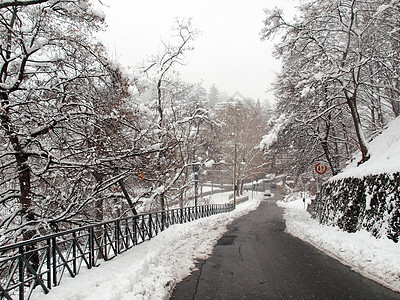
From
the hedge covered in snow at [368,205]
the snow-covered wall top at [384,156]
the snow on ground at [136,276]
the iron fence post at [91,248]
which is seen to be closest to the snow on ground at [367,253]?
the hedge covered in snow at [368,205]

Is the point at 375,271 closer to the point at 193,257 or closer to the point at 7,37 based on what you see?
the point at 193,257

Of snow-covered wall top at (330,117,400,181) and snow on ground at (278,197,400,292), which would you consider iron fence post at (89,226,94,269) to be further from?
snow-covered wall top at (330,117,400,181)

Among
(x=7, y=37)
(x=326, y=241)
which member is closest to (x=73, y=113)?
(x=7, y=37)

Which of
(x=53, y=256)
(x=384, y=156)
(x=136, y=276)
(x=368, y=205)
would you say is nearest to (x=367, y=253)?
(x=368, y=205)

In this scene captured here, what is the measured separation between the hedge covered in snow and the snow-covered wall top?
0.76ft

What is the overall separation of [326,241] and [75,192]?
882 centimetres

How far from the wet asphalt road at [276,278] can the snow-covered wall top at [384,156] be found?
366 centimetres

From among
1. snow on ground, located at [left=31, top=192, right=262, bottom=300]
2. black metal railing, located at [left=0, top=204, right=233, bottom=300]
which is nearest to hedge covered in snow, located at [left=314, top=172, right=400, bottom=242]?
snow on ground, located at [left=31, top=192, right=262, bottom=300]

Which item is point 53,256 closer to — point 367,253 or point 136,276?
point 136,276

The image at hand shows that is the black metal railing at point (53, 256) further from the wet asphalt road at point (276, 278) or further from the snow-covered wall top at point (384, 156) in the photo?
the snow-covered wall top at point (384, 156)

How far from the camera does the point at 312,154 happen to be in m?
18.7

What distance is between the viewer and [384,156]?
10.7m

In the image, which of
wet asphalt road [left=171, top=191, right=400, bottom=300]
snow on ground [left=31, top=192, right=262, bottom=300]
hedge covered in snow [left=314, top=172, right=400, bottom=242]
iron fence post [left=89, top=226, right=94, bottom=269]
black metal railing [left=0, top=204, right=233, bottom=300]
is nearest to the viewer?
black metal railing [left=0, top=204, right=233, bottom=300]

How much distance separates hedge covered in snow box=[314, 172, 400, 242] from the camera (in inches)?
304
